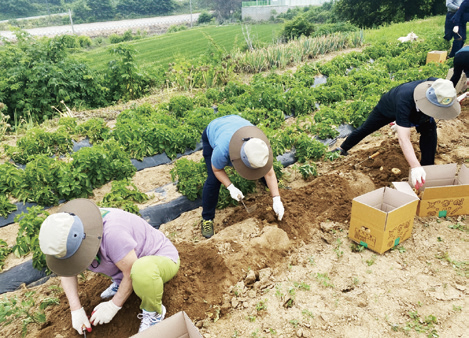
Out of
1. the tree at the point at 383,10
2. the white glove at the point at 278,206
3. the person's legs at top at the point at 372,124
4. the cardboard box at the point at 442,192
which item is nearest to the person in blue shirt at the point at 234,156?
the white glove at the point at 278,206

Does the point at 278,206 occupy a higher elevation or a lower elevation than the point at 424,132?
lower

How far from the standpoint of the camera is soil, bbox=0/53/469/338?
9.07 feet

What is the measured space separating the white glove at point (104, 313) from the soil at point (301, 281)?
0.68ft

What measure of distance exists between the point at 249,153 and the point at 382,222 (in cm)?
136

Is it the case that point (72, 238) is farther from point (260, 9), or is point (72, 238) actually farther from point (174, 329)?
point (260, 9)

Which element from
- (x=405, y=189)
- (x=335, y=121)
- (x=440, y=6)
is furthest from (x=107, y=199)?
(x=440, y=6)

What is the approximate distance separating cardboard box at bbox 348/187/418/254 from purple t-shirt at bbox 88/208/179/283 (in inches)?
69.2

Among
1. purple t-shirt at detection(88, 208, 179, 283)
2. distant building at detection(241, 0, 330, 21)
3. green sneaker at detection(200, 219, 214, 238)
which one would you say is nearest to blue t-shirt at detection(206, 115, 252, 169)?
green sneaker at detection(200, 219, 214, 238)

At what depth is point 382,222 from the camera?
3.21m

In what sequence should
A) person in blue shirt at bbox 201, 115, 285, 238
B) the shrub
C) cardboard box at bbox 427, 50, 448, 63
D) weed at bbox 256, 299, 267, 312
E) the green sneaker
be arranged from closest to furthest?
weed at bbox 256, 299, 267, 312 → person in blue shirt at bbox 201, 115, 285, 238 → the green sneaker → cardboard box at bbox 427, 50, 448, 63 → the shrub

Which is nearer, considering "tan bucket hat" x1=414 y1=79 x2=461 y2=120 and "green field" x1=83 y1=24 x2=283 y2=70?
"tan bucket hat" x1=414 y1=79 x2=461 y2=120

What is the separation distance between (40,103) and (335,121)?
6641mm

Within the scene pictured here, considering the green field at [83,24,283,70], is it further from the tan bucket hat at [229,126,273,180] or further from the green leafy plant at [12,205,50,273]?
the tan bucket hat at [229,126,273,180]

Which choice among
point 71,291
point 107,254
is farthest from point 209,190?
point 71,291
